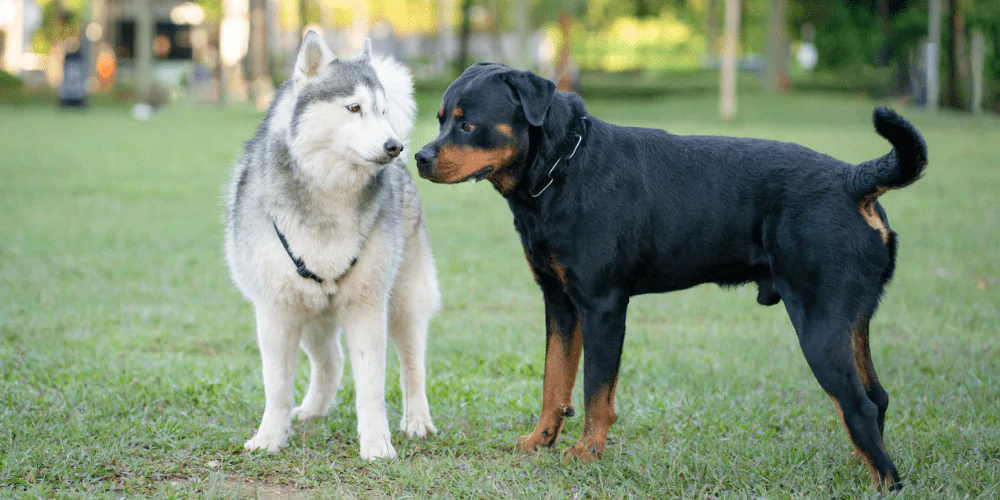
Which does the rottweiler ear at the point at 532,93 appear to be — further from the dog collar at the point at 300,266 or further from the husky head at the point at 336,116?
the dog collar at the point at 300,266

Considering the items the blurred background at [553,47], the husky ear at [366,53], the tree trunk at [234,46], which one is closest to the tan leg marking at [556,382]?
the husky ear at [366,53]

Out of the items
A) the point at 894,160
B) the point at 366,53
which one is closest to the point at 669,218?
the point at 894,160

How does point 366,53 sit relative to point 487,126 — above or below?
above

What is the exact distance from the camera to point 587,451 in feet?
14.6

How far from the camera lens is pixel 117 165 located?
18.0m

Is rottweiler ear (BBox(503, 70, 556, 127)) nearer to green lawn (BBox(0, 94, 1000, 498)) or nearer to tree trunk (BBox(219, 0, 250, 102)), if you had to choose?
green lawn (BBox(0, 94, 1000, 498))

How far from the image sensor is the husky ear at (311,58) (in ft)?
14.4

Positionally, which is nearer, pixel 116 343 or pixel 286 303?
pixel 286 303

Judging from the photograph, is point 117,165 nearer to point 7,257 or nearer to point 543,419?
point 7,257

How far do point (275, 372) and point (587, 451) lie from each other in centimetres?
161

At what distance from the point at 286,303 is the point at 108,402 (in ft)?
5.13

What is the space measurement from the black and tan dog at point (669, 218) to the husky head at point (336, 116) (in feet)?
1.21

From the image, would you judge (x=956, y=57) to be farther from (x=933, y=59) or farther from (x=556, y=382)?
(x=556, y=382)

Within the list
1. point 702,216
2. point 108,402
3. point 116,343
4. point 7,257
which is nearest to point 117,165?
point 7,257
